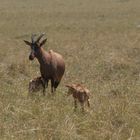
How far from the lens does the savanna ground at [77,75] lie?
8.18 meters

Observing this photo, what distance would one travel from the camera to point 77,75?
49.0 ft

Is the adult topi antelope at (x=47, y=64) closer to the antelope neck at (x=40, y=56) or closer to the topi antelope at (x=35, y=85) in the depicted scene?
the antelope neck at (x=40, y=56)

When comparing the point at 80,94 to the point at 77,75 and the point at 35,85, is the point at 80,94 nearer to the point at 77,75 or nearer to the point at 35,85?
the point at 35,85

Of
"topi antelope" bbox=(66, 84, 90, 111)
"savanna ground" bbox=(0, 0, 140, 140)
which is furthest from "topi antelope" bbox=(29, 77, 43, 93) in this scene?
"topi antelope" bbox=(66, 84, 90, 111)

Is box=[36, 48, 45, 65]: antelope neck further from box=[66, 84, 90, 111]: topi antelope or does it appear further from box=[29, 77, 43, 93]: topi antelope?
box=[66, 84, 90, 111]: topi antelope

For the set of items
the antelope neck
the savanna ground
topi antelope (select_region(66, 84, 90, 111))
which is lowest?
the savanna ground

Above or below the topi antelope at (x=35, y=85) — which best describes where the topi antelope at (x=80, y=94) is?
above

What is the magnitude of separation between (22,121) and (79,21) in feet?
71.4

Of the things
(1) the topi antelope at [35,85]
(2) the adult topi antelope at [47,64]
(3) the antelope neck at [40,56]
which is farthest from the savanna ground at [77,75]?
(3) the antelope neck at [40,56]

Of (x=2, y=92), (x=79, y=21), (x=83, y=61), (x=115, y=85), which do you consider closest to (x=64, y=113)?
(x=2, y=92)

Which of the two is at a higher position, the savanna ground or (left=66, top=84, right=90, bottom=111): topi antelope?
(left=66, top=84, right=90, bottom=111): topi antelope

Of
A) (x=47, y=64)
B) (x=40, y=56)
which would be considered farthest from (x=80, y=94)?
(x=40, y=56)

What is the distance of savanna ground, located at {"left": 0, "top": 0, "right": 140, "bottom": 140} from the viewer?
8180 mm

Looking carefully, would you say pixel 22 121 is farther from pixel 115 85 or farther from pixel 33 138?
pixel 115 85
